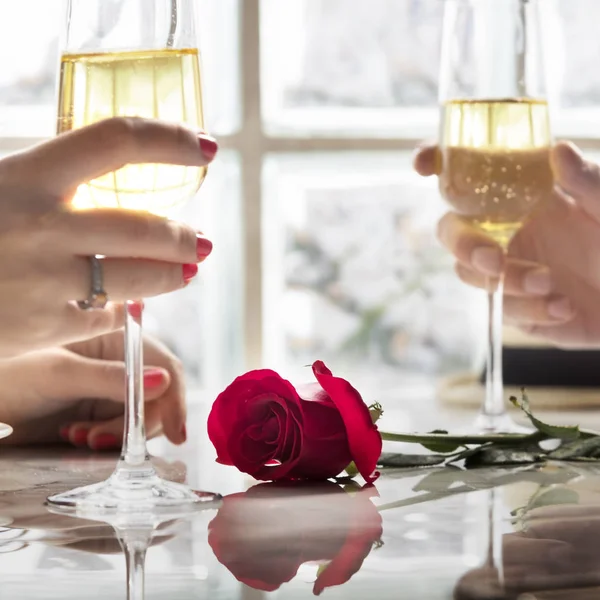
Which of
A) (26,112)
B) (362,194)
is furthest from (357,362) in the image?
(26,112)

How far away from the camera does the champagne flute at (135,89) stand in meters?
0.77

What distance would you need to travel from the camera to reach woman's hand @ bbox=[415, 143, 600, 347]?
1447mm

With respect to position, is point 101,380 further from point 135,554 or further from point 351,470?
point 135,554

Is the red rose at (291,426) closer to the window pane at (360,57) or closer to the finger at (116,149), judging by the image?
the finger at (116,149)

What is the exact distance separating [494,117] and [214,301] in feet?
6.00

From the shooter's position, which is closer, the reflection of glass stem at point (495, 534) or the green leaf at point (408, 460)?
the reflection of glass stem at point (495, 534)

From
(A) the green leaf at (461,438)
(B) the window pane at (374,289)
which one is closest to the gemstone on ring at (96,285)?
(A) the green leaf at (461,438)

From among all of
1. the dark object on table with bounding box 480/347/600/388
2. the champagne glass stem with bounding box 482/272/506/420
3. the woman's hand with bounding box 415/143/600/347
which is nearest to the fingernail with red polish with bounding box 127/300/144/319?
the champagne glass stem with bounding box 482/272/506/420

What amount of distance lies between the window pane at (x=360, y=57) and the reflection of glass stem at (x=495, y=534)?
223cm

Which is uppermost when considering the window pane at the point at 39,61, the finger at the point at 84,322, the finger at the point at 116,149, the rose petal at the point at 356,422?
the window pane at the point at 39,61

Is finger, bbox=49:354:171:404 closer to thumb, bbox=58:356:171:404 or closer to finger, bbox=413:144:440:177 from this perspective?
thumb, bbox=58:356:171:404

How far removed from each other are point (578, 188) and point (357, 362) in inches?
69.0

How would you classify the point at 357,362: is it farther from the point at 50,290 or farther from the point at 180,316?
the point at 50,290

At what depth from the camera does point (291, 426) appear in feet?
2.70
